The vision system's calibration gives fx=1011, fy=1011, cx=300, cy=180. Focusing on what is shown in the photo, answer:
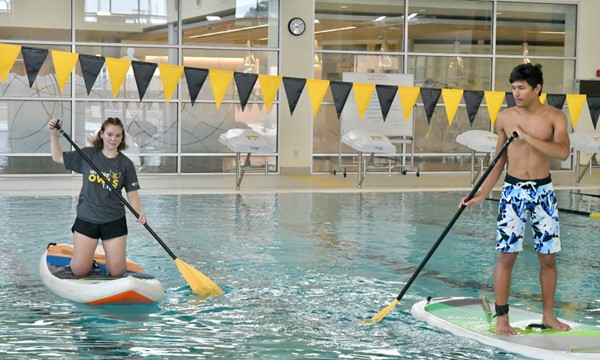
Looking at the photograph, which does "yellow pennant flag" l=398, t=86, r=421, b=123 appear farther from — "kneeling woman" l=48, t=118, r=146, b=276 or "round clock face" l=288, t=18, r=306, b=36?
"kneeling woman" l=48, t=118, r=146, b=276

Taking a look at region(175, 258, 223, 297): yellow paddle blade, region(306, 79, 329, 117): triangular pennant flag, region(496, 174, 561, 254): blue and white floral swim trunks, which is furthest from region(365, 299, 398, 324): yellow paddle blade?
region(306, 79, 329, 117): triangular pennant flag

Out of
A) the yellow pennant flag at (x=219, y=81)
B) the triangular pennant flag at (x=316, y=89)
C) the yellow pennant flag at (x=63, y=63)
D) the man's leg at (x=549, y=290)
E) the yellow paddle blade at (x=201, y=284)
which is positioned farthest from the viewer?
the triangular pennant flag at (x=316, y=89)

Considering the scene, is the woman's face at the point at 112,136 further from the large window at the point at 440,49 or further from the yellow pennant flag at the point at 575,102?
the large window at the point at 440,49

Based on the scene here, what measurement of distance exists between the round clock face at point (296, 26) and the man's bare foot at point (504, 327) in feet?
50.7

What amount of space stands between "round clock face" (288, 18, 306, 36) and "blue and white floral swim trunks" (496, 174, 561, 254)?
15332mm

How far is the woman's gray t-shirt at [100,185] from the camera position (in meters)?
7.65

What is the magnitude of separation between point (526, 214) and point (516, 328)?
0.76 m

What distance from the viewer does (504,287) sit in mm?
6285

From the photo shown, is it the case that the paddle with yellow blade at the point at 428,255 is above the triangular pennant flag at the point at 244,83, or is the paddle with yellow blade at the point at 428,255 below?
below

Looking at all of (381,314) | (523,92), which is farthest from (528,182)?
(381,314)

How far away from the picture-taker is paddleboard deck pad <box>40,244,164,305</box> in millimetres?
7191

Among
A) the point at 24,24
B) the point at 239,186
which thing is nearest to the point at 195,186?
the point at 239,186

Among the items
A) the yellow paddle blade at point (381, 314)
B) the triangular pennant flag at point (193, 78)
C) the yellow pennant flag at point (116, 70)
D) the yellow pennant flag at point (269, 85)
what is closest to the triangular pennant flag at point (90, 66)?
the yellow pennant flag at point (116, 70)

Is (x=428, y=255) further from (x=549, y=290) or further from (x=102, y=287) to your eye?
(x=102, y=287)
